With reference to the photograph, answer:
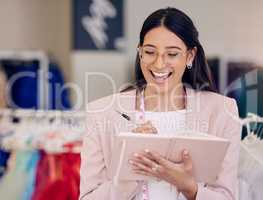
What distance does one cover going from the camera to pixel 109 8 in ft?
8.21

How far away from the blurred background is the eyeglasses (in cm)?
13

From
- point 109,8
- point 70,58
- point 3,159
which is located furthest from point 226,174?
point 70,58

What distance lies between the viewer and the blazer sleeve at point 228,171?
107 cm

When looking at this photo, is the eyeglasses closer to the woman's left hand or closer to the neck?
the neck

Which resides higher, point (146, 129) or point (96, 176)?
point (146, 129)

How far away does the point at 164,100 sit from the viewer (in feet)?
3.71

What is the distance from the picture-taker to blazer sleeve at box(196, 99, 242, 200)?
107 centimetres

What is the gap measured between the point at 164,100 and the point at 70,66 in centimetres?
163

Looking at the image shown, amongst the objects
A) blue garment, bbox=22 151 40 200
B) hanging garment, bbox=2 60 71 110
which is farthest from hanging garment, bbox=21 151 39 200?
hanging garment, bbox=2 60 71 110

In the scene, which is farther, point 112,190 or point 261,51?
point 261,51

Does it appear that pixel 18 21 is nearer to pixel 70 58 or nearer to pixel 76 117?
pixel 70 58

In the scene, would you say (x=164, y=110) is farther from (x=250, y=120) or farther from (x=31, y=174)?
(x=31, y=174)

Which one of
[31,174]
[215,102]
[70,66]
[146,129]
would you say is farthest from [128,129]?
[70,66]

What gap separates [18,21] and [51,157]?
161cm
